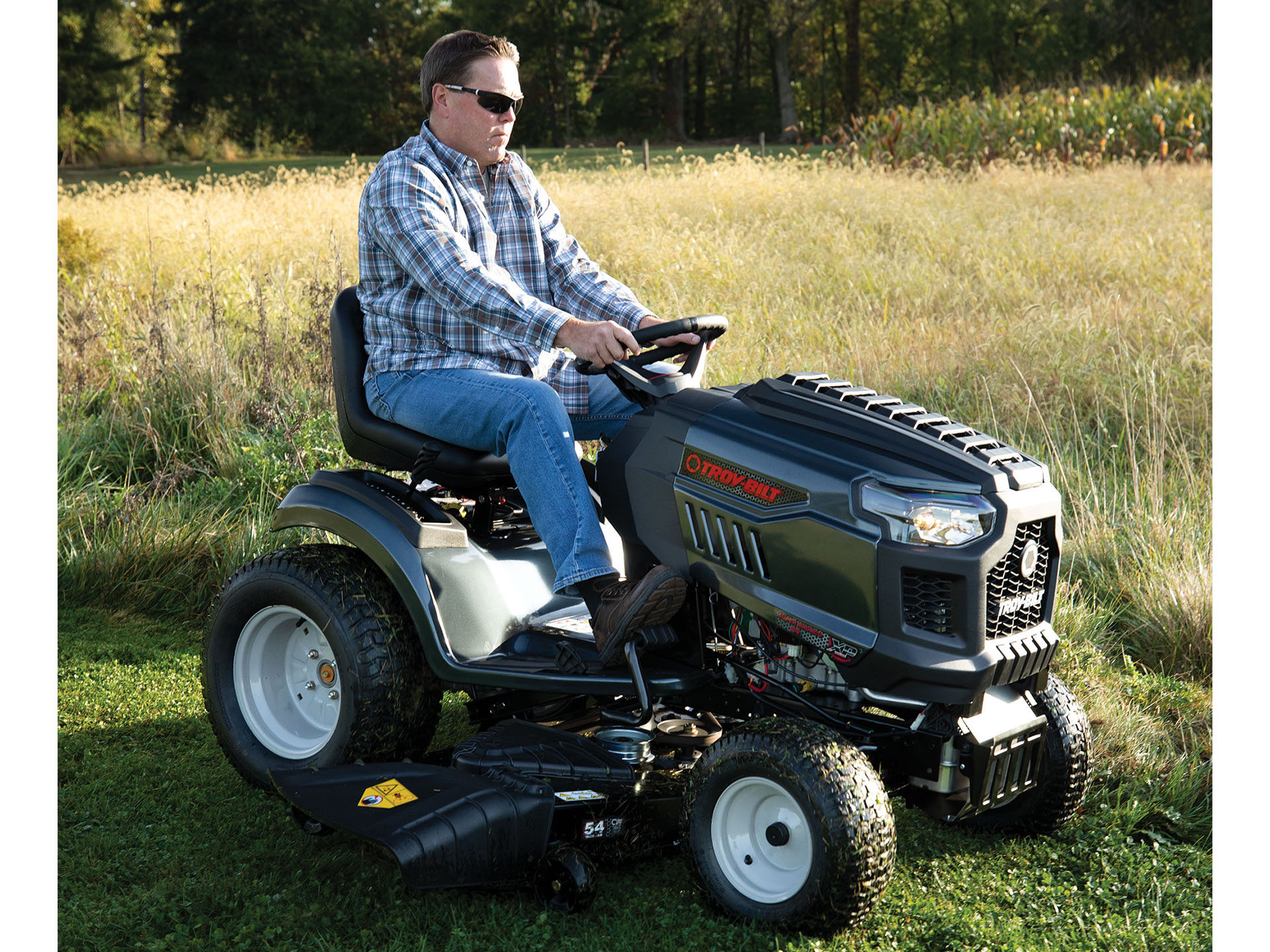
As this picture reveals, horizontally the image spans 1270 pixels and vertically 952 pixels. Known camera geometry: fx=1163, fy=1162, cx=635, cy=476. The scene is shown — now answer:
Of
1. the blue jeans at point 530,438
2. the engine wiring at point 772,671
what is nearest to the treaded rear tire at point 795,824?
the engine wiring at point 772,671

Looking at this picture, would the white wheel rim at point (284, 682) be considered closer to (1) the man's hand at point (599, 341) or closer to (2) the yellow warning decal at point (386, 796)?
(2) the yellow warning decal at point (386, 796)

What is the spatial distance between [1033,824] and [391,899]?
144 cm

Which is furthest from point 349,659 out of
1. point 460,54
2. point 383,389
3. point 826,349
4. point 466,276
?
point 826,349

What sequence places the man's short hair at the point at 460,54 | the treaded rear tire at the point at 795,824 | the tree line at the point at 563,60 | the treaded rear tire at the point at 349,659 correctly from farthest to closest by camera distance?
the tree line at the point at 563,60 → the man's short hair at the point at 460,54 → the treaded rear tire at the point at 349,659 → the treaded rear tire at the point at 795,824

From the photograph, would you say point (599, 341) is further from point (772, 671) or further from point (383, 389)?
point (772, 671)

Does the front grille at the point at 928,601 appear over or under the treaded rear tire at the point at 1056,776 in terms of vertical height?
over

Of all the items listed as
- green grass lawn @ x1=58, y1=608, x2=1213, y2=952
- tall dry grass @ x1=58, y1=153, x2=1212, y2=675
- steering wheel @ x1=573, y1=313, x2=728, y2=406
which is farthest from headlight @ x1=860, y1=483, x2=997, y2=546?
tall dry grass @ x1=58, y1=153, x2=1212, y2=675

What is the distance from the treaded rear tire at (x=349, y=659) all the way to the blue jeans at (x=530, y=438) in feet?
1.34

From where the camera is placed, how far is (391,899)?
94.7 inches

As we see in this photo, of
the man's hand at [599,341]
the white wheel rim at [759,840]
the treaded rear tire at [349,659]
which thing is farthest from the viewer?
the treaded rear tire at [349,659]

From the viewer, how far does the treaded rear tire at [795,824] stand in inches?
83.5

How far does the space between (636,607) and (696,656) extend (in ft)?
0.81

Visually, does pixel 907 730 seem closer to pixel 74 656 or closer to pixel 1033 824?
pixel 1033 824

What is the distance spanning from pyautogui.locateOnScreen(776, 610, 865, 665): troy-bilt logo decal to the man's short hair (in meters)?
1.51
